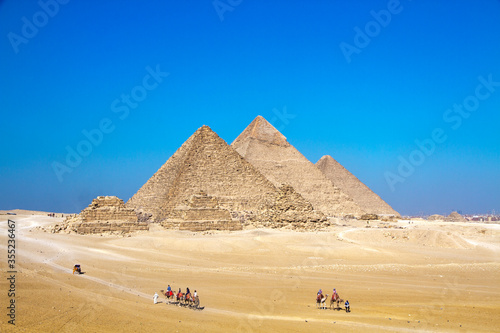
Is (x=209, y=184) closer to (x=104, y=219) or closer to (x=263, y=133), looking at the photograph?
Result: (x=104, y=219)

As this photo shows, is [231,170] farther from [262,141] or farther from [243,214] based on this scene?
[262,141]

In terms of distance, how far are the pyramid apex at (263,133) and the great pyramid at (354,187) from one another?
1357 centimetres

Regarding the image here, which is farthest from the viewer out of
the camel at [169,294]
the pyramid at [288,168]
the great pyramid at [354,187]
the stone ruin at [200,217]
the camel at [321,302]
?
the great pyramid at [354,187]

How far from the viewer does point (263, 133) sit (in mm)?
63812

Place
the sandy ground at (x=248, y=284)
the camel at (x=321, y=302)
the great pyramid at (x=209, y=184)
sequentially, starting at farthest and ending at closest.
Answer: the great pyramid at (x=209, y=184), the camel at (x=321, y=302), the sandy ground at (x=248, y=284)

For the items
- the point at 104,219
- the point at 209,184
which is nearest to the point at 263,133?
the point at 209,184

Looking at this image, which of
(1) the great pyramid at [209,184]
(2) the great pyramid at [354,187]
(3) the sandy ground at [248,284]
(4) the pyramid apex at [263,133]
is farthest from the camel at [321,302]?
(2) the great pyramid at [354,187]

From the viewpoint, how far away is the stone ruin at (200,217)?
30688 mm

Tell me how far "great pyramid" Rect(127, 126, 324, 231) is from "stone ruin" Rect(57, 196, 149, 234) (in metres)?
5.97

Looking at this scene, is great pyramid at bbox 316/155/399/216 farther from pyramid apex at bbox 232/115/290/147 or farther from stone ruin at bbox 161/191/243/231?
stone ruin at bbox 161/191/243/231

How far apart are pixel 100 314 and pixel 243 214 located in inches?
1118

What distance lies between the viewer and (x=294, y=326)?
9648mm

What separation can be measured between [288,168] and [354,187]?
17015 mm

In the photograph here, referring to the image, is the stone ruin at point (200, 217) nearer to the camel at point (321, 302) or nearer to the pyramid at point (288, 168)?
the camel at point (321, 302)
